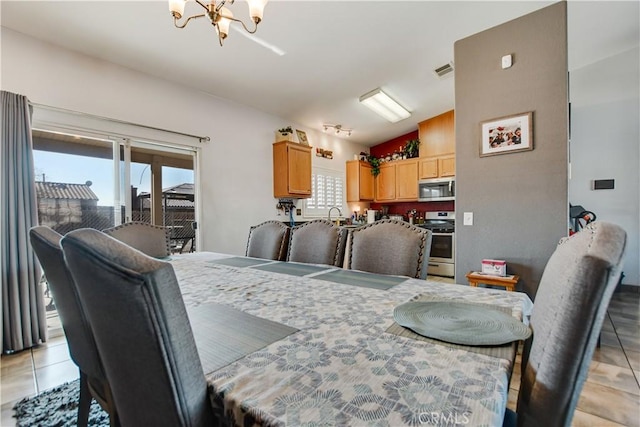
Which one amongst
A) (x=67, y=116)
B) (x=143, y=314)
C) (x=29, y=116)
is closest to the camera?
(x=143, y=314)

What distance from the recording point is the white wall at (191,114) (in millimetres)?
2457

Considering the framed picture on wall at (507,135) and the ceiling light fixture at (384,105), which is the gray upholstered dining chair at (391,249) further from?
the ceiling light fixture at (384,105)

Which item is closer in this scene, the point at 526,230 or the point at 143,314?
the point at 143,314

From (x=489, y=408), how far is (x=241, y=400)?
431 millimetres

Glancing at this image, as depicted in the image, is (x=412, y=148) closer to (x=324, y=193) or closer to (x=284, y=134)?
(x=324, y=193)

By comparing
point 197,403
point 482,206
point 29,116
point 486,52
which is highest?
point 486,52

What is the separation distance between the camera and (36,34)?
7.90 feet

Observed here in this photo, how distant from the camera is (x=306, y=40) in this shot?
114 inches

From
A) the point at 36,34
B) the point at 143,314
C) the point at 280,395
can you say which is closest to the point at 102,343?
the point at 143,314

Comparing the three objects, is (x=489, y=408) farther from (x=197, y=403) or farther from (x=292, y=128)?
(x=292, y=128)

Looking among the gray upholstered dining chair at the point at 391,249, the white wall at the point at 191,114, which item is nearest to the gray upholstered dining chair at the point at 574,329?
the gray upholstered dining chair at the point at 391,249

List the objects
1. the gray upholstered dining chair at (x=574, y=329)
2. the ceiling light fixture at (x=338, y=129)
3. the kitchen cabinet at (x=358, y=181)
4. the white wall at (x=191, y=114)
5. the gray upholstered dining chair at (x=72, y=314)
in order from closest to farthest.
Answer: the gray upholstered dining chair at (x=574, y=329) < the gray upholstered dining chair at (x=72, y=314) < the white wall at (x=191, y=114) < the ceiling light fixture at (x=338, y=129) < the kitchen cabinet at (x=358, y=181)

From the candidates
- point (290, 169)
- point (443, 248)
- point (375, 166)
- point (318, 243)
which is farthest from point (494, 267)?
point (375, 166)

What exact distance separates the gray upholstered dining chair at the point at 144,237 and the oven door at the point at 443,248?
3.99m
